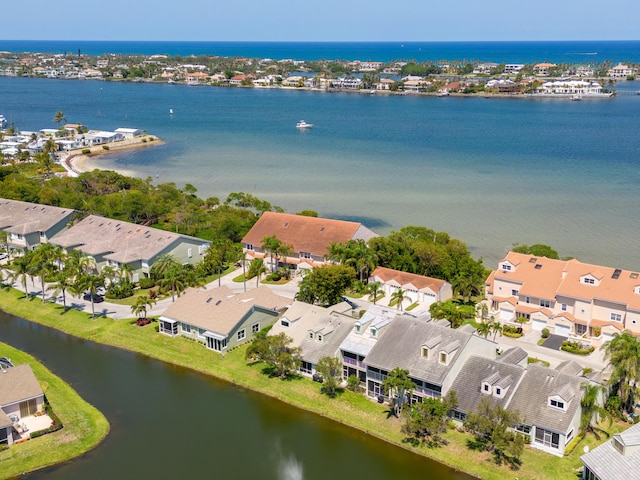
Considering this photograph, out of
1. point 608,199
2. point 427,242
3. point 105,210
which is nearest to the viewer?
point 427,242

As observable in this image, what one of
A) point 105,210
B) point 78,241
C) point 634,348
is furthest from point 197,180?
point 634,348

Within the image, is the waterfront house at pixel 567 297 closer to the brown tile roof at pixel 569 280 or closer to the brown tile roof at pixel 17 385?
the brown tile roof at pixel 569 280

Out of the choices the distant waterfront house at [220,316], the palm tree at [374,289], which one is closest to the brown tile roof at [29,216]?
the distant waterfront house at [220,316]

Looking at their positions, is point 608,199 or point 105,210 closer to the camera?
point 105,210

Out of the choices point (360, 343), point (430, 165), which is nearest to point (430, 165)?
point (430, 165)

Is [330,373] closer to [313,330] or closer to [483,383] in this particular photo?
[313,330]

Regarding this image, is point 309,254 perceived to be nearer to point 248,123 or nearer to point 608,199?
point 608,199

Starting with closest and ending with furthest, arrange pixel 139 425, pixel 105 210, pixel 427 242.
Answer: pixel 139 425 → pixel 427 242 → pixel 105 210
